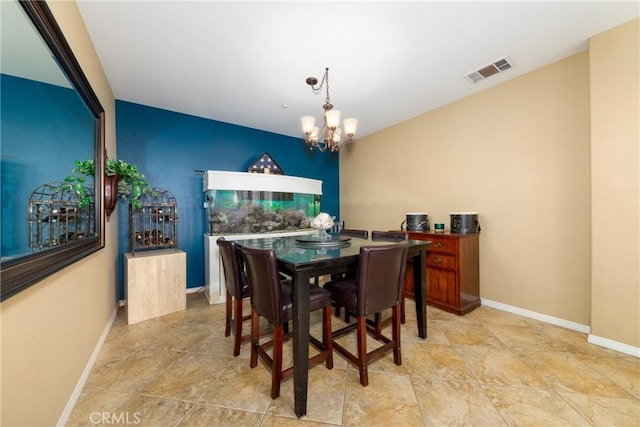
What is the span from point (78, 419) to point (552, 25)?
A: 425 centimetres

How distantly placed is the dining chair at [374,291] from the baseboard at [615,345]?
1.76 meters

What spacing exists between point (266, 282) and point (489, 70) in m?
3.06

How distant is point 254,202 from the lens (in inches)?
140

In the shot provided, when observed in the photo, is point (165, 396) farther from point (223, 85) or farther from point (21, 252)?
point (223, 85)

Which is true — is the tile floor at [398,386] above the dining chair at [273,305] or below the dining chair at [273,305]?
below

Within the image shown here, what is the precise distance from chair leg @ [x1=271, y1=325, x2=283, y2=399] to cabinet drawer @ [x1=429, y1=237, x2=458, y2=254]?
213 cm

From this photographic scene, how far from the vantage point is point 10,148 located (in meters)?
0.86

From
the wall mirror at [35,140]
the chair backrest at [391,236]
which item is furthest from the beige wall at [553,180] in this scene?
the wall mirror at [35,140]

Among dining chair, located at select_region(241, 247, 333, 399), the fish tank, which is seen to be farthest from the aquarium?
dining chair, located at select_region(241, 247, 333, 399)

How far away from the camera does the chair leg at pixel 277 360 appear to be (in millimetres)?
1457

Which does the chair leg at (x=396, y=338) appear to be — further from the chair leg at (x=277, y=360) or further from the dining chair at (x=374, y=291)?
the chair leg at (x=277, y=360)

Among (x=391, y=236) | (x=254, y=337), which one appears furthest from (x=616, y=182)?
(x=254, y=337)

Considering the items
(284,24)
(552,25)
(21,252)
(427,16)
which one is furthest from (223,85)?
(552,25)

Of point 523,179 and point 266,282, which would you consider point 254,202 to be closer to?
point 266,282
